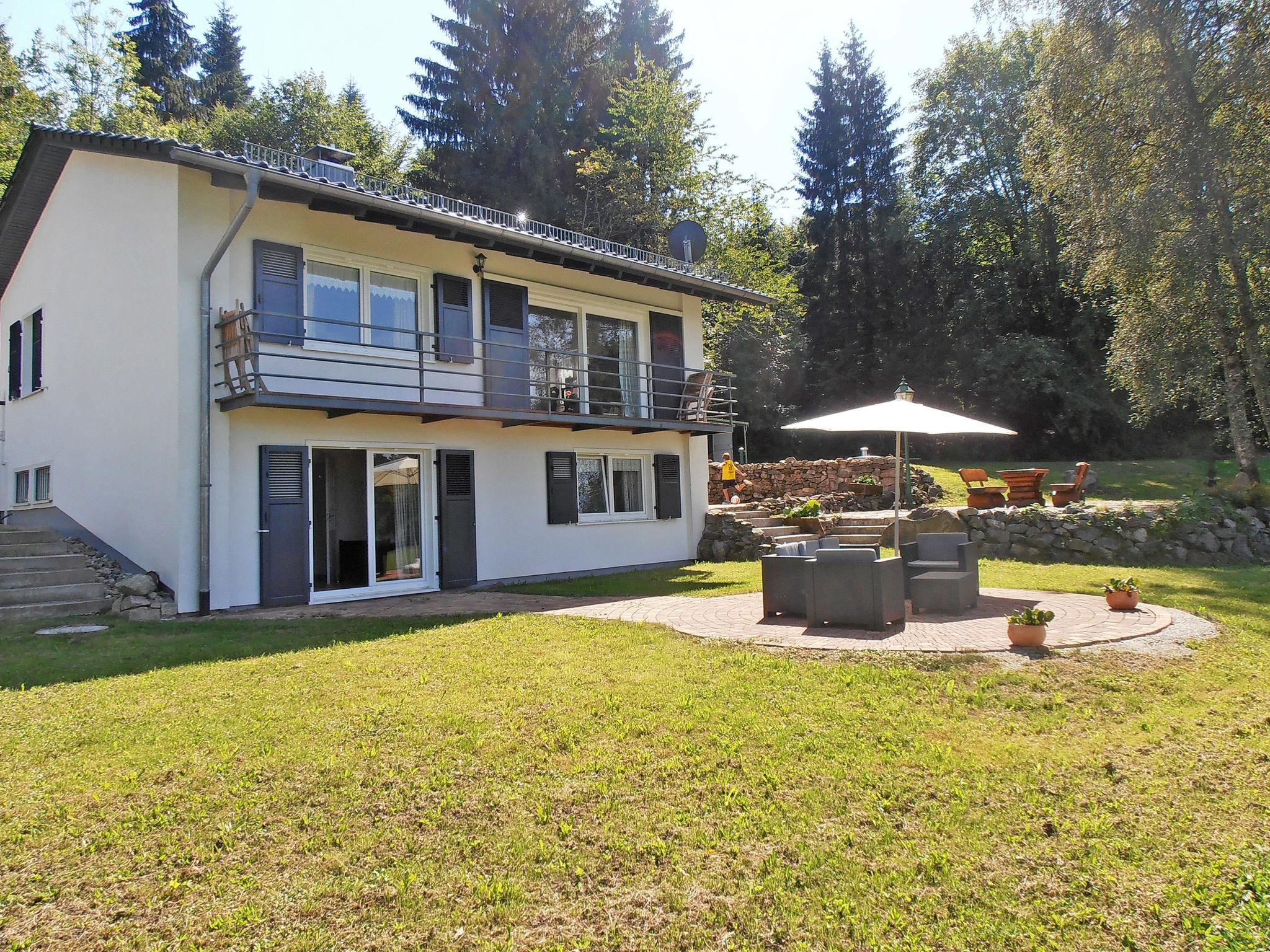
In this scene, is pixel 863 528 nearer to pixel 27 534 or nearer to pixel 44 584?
pixel 44 584

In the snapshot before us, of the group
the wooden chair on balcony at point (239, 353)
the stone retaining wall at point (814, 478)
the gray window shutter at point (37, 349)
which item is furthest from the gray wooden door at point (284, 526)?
the stone retaining wall at point (814, 478)

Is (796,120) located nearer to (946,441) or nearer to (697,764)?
(946,441)


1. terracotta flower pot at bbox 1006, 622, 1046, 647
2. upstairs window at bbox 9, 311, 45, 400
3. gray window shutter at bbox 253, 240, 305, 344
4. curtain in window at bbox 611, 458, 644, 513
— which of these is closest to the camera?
terracotta flower pot at bbox 1006, 622, 1046, 647

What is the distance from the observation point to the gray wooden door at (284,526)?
967cm

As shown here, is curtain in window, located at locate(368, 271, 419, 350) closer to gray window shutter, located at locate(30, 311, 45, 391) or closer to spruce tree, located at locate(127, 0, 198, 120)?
gray window shutter, located at locate(30, 311, 45, 391)

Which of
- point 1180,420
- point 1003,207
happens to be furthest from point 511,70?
point 1180,420

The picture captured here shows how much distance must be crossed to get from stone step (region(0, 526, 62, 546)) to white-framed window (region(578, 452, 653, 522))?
7.56m

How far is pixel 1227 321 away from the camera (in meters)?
16.8

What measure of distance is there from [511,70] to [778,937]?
97.5ft

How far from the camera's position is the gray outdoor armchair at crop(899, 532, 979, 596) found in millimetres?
8562

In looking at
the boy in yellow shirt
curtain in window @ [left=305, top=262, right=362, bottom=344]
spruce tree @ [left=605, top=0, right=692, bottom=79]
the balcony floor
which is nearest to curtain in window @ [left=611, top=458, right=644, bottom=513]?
the balcony floor

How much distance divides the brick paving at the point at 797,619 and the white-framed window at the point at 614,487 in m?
3.18

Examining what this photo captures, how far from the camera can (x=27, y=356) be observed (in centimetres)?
1408

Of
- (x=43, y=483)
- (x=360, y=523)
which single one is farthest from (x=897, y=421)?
(x=43, y=483)
